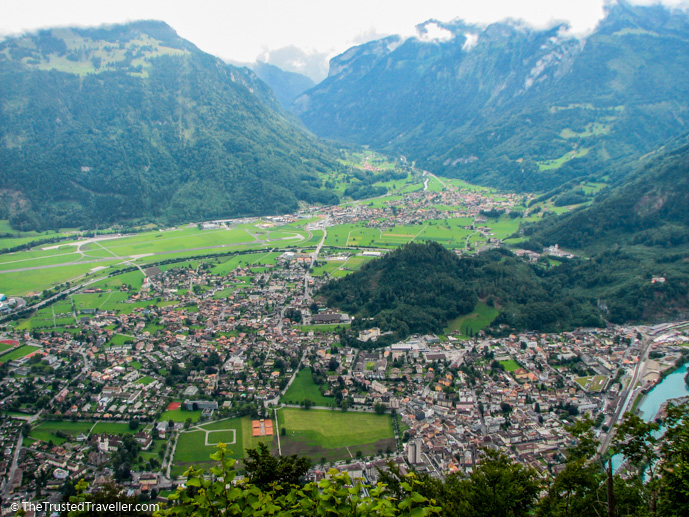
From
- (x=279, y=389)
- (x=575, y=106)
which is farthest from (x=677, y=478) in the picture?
(x=575, y=106)

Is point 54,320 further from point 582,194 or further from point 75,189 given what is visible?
point 582,194

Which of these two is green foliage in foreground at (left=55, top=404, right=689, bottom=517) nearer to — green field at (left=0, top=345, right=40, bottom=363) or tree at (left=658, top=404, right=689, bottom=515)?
tree at (left=658, top=404, right=689, bottom=515)

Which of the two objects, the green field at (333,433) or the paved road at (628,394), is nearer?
the paved road at (628,394)

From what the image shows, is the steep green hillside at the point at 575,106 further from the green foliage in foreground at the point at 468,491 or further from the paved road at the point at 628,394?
the green foliage in foreground at the point at 468,491

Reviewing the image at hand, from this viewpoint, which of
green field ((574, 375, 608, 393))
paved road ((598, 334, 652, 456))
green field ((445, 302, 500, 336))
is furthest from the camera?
green field ((445, 302, 500, 336))

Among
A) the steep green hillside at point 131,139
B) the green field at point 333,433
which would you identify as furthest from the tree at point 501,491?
the steep green hillside at point 131,139

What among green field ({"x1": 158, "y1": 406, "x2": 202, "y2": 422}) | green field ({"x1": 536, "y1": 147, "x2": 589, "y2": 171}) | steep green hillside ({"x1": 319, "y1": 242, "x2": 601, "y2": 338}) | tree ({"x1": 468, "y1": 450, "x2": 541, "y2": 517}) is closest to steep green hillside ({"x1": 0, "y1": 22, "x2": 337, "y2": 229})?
green field ({"x1": 536, "y1": 147, "x2": 589, "y2": 171})

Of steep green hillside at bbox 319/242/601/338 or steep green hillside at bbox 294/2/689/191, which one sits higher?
steep green hillside at bbox 294/2/689/191
